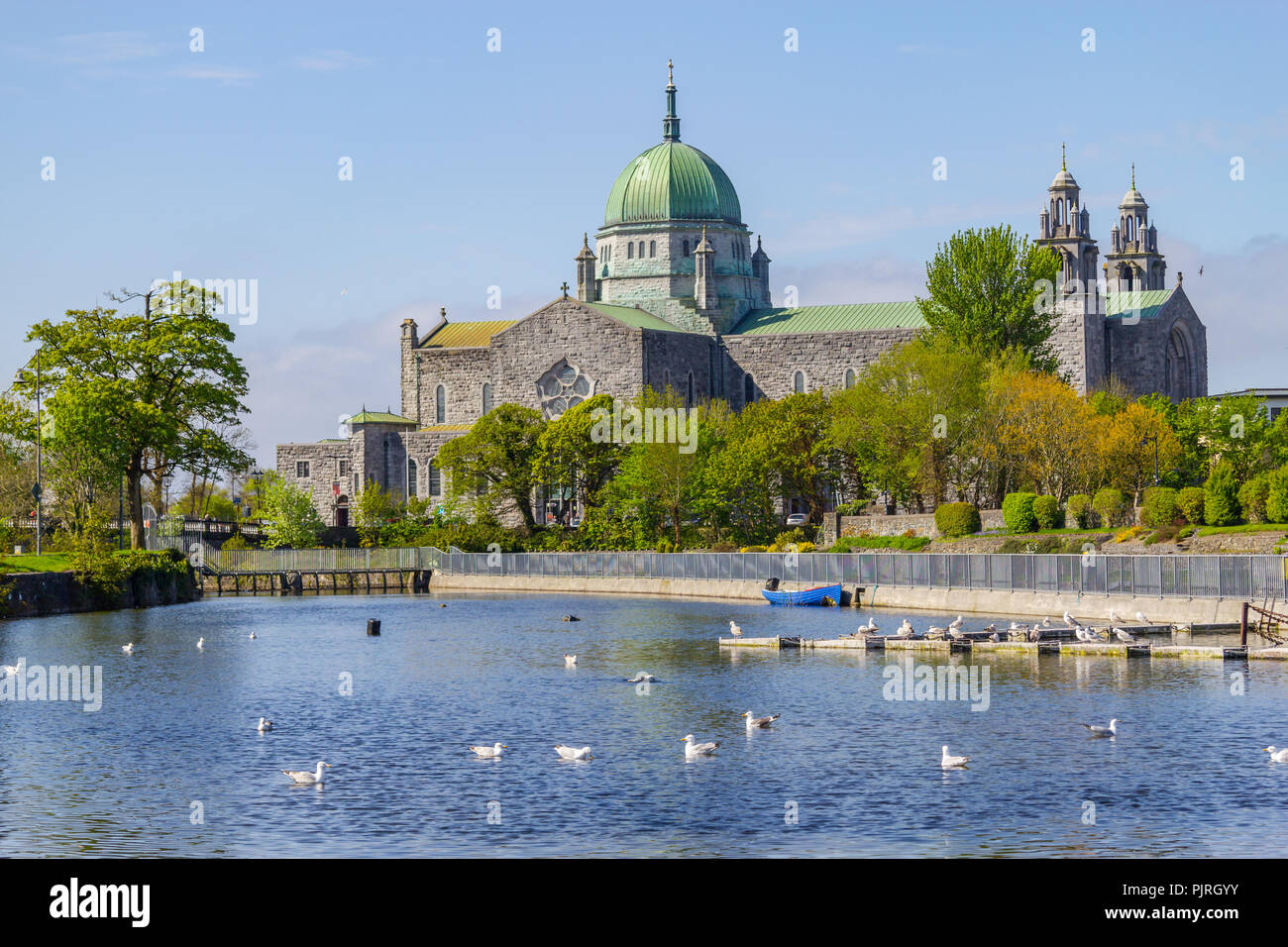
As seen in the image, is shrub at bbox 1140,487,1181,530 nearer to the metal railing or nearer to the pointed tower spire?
the metal railing

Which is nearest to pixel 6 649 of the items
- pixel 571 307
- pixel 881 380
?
pixel 881 380

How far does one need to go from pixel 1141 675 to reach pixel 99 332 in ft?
171

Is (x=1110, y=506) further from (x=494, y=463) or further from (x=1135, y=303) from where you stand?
(x=1135, y=303)

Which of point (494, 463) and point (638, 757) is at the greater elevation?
point (494, 463)

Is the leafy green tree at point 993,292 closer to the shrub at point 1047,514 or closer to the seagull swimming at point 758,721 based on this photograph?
→ the shrub at point 1047,514

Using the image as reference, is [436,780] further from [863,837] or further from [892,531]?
[892,531]

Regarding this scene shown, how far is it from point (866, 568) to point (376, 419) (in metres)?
57.9

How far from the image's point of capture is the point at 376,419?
118062 millimetres

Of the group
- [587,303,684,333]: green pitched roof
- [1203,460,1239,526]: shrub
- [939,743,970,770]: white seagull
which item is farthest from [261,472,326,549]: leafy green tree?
[939,743,970,770]: white seagull

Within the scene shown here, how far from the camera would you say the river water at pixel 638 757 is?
76.8ft

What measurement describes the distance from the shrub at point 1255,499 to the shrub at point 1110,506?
7.06 m

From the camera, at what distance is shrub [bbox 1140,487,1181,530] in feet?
218

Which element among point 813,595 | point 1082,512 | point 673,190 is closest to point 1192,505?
point 1082,512

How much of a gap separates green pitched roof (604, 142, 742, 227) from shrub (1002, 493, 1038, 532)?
51544 mm
